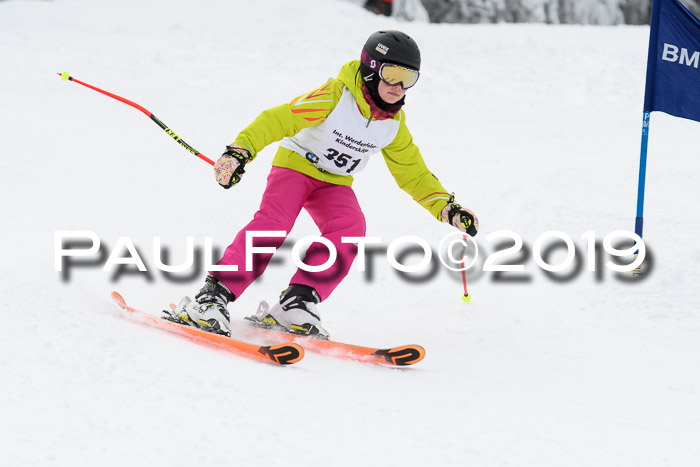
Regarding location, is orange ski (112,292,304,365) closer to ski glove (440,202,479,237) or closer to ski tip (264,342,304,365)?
ski tip (264,342,304,365)

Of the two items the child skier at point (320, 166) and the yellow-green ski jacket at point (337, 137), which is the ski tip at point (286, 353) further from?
the yellow-green ski jacket at point (337, 137)

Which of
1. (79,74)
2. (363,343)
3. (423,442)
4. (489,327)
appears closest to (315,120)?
(363,343)

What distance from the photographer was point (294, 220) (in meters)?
3.62

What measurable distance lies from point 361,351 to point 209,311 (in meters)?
0.75

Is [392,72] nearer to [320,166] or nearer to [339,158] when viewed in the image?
[339,158]

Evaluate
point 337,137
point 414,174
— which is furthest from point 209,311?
point 414,174

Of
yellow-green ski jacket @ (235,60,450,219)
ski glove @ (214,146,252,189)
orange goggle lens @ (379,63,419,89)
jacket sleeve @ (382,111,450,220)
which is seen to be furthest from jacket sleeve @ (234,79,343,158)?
jacket sleeve @ (382,111,450,220)

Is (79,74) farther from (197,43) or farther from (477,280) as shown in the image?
(477,280)

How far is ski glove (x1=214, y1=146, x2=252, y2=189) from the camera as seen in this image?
3.25 m

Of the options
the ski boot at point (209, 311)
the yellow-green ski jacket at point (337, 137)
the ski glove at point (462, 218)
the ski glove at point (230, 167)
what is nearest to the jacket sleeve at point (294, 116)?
the yellow-green ski jacket at point (337, 137)

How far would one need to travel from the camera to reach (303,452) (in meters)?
2.21

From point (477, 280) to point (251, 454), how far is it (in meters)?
3.04

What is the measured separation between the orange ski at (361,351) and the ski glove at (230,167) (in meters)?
0.82

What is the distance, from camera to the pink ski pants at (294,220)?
3508 mm
